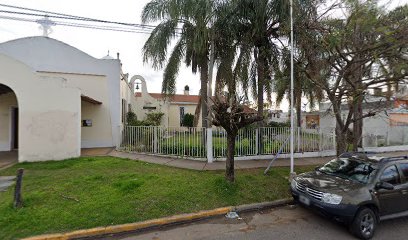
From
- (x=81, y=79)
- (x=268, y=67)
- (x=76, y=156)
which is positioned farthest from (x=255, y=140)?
(x=81, y=79)

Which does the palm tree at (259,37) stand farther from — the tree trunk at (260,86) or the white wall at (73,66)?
the white wall at (73,66)

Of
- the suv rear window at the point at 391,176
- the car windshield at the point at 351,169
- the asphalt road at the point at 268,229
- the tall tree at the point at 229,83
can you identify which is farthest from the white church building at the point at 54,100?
the suv rear window at the point at 391,176

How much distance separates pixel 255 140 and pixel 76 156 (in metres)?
7.76

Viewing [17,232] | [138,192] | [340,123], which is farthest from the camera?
[340,123]

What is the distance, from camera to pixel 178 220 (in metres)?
4.85

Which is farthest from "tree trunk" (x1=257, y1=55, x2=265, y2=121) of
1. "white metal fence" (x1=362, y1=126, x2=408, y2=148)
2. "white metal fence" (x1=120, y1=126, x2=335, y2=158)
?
"white metal fence" (x1=362, y1=126, x2=408, y2=148)

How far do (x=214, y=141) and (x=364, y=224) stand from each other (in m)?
6.06

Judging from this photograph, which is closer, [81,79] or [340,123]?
[340,123]

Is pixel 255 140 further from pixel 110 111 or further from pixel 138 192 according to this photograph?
pixel 110 111

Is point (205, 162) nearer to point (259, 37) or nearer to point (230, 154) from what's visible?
point (230, 154)

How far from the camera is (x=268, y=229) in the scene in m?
4.61

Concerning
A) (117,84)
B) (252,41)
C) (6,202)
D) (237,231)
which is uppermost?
(252,41)

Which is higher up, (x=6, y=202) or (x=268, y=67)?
(x=268, y=67)

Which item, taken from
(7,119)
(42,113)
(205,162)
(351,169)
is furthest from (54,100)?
(351,169)
